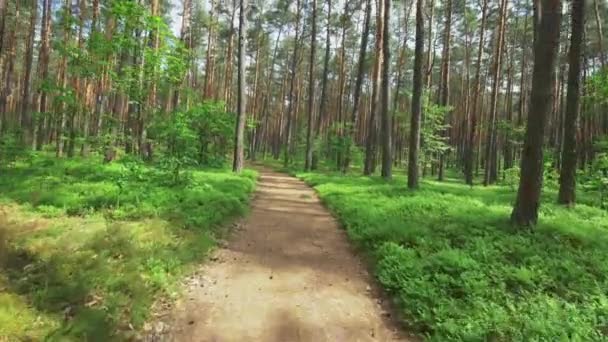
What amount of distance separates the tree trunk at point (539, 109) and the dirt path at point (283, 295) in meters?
3.40

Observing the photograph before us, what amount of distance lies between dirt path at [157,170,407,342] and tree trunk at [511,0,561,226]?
3397 mm

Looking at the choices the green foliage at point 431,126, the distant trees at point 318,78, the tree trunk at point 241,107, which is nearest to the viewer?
the distant trees at point 318,78

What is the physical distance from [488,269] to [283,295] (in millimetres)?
2809

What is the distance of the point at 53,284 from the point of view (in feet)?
17.2

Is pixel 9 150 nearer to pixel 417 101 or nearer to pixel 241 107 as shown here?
pixel 241 107

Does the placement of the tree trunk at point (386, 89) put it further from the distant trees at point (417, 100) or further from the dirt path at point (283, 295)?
the dirt path at point (283, 295)

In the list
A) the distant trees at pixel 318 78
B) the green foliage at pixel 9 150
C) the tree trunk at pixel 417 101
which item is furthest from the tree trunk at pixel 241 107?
the tree trunk at pixel 417 101

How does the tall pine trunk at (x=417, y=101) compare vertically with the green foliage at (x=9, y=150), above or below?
above

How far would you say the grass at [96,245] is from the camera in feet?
14.6

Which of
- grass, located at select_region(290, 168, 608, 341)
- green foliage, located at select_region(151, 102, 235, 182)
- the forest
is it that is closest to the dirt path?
the forest

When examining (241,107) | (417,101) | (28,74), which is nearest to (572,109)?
(417,101)

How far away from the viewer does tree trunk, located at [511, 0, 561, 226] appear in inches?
283

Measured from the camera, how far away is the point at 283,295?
5.33 m

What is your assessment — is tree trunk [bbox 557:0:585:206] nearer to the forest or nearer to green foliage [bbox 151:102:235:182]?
the forest
